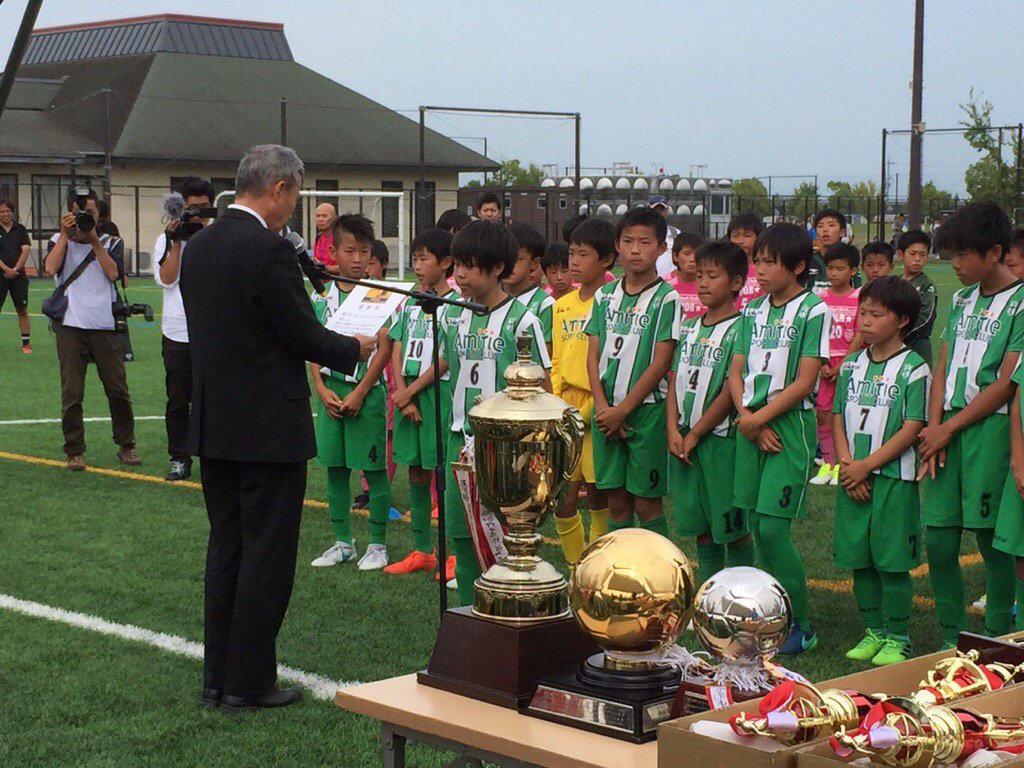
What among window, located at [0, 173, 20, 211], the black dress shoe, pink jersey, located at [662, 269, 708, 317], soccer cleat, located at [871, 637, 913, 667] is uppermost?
window, located at [0, 173, 20, 211]

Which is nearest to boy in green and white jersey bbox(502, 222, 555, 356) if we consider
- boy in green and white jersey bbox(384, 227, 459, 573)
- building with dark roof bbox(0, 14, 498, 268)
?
boy in green and white jersey bbox(384, 227, 459, 573)

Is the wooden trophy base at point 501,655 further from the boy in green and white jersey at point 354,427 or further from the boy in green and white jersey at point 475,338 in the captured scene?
the boy in green and white jersey at point 354,427

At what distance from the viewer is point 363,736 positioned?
4793mm

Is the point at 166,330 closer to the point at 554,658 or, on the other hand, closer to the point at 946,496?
the point at 946,496

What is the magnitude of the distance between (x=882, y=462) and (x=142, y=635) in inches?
124

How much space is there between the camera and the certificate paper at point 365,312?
259 inches

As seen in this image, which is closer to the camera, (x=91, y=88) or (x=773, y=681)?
(x=773, y=681)

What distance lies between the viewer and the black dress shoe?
16.7 feet

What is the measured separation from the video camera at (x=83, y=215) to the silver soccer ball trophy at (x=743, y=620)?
8.56 m

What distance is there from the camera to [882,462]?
5.55 m

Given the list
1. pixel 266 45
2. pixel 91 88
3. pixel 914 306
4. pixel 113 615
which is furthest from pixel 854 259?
pixel 266 45

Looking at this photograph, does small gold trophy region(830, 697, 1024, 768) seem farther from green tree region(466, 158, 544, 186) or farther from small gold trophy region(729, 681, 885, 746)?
green tree region(466, 158, 544, 186)

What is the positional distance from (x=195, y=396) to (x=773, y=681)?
301 centimetres

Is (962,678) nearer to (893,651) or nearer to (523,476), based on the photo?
(523,476)
